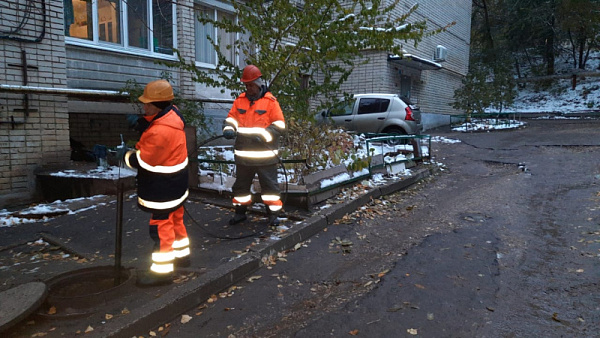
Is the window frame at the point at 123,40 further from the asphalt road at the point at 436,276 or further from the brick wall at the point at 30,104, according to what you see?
the asphalt road at the point at 436,276

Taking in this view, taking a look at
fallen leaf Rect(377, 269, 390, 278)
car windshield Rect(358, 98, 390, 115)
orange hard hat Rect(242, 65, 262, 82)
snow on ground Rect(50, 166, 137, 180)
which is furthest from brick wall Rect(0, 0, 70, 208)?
car windshield Rect(358, 98, 390, 115)

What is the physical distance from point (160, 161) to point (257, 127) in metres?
1.62

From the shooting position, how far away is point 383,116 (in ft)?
40.7

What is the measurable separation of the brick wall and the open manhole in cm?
362

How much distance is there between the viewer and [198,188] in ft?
22.6

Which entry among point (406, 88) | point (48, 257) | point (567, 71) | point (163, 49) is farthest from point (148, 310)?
point (567, 71)

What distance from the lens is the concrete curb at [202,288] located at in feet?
9.79

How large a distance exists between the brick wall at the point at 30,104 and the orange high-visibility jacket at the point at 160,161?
417cm

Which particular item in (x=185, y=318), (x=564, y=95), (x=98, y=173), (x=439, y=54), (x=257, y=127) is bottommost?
(x=185, y=318)

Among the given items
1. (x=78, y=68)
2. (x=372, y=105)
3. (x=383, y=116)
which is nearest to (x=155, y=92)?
(x=78, y=68)

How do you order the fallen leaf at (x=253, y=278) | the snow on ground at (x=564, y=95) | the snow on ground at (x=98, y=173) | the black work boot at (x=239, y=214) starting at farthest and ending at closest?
the snow on ground at (x=564, y=95) < the snow on ground at (x=98, y=173) < the black work boot at (x=239, y=214) < the fallen leaf at (x=253, y=278)

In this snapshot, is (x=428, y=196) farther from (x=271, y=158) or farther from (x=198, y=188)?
(x=198, y=188)

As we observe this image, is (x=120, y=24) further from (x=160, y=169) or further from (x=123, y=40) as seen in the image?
(x=160, y=169)

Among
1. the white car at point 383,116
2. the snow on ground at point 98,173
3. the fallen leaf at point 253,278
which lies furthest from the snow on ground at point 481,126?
the fallen leaf at point 253,278
